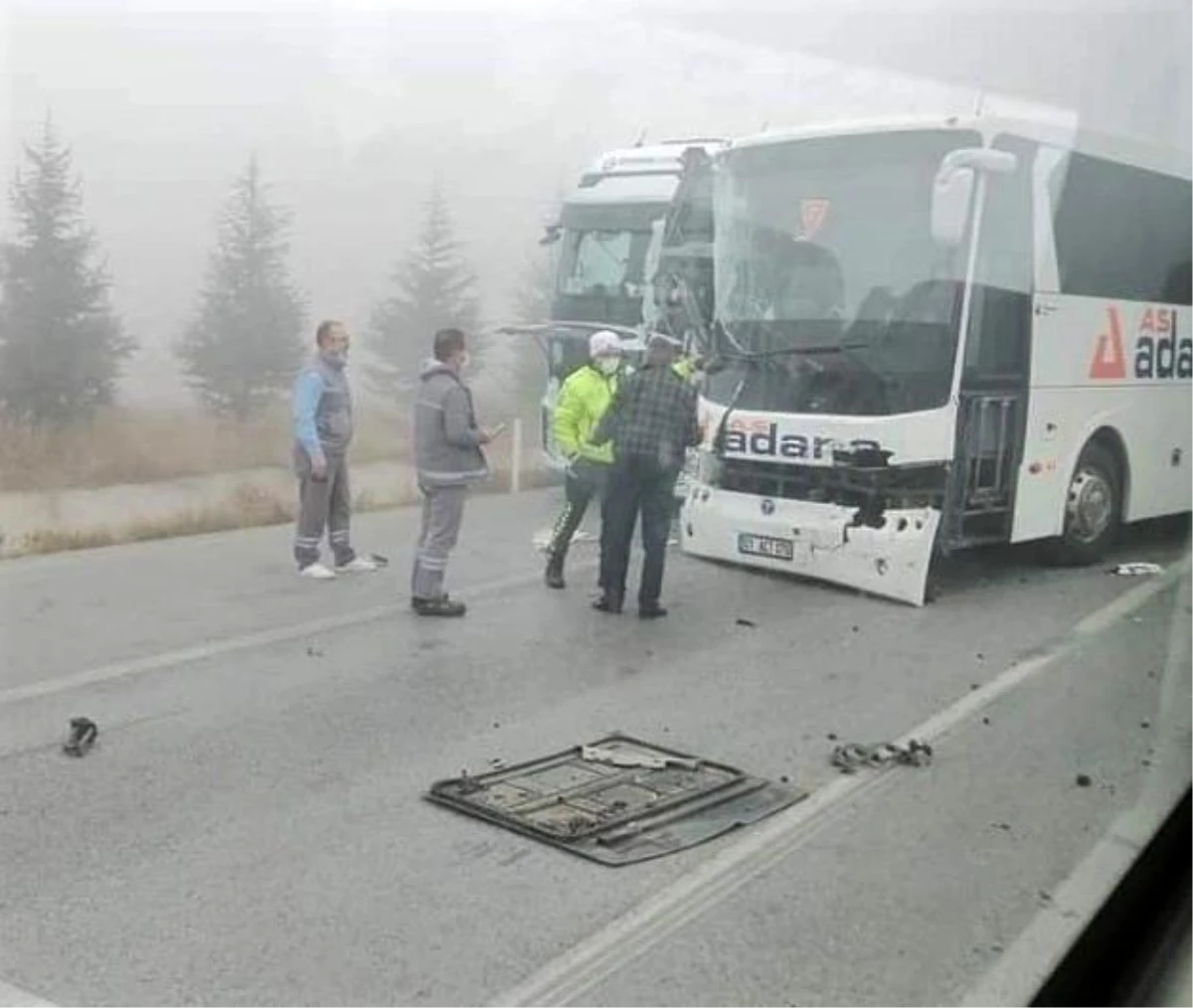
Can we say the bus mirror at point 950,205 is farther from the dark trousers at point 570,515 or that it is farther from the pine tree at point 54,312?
the pine tree at point 54,312

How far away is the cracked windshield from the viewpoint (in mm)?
3166

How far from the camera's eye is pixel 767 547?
22.8 ft

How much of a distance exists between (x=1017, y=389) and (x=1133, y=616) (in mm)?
1608

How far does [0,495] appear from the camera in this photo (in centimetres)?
582

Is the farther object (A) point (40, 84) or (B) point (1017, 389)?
(B) point (1017, 389)

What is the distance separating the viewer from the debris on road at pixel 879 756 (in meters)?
4.32

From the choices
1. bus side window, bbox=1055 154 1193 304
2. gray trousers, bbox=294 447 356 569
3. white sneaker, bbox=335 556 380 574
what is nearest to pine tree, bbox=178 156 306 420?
gray trousers, bbox=294 447 356 569

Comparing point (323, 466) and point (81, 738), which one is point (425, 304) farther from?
point (81, 738)

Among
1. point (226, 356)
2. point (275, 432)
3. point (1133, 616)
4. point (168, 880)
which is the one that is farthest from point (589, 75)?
point (168, 880)

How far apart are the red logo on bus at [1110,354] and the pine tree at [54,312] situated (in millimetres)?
4273

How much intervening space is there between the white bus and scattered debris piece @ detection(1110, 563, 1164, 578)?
0.43 meters

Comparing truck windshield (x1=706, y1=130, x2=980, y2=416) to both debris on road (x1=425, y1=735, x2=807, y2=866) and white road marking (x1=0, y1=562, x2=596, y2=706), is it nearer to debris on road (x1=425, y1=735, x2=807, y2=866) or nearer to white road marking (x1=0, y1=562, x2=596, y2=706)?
white road marking (x1=0, y1=562, x2=596, y2=706)

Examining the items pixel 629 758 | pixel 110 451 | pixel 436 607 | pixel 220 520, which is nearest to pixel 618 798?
pixel 629 758

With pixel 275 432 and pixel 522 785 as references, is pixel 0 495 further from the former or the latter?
pixel 522 785
